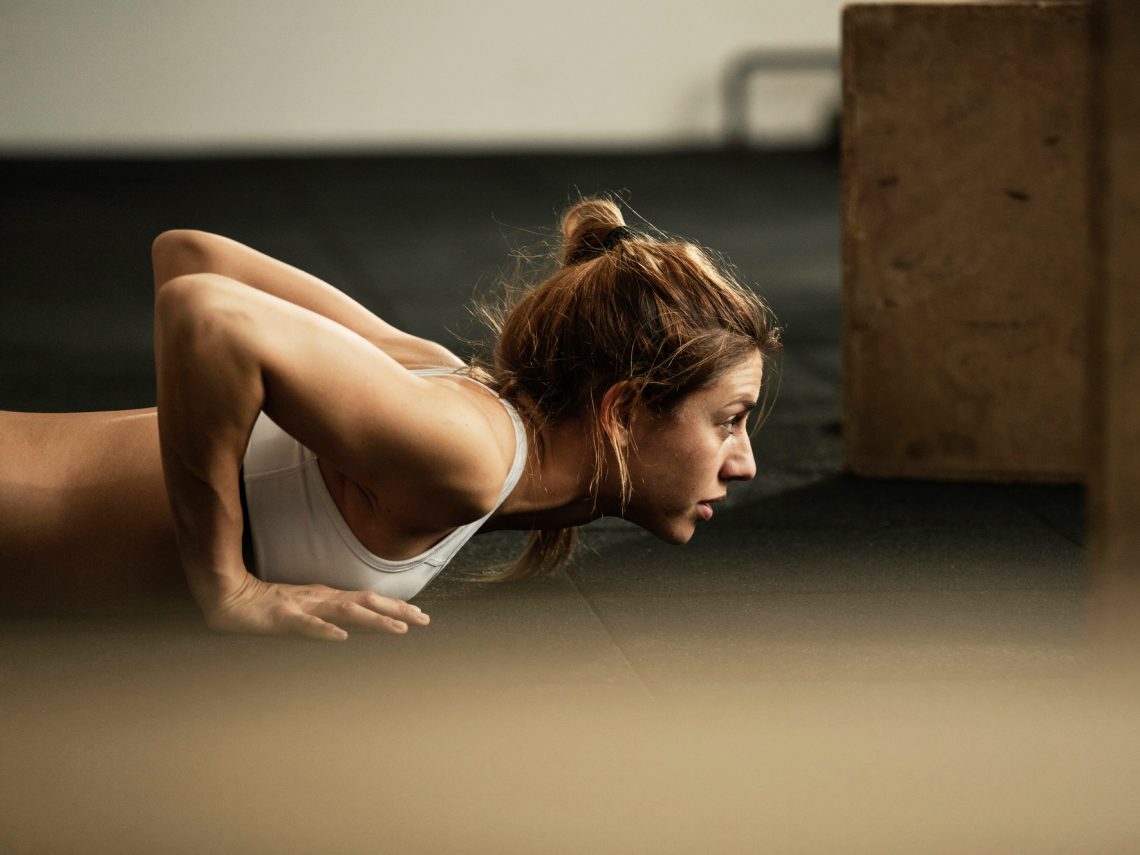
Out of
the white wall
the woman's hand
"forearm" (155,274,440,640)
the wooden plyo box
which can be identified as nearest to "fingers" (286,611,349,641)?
the woman's hand

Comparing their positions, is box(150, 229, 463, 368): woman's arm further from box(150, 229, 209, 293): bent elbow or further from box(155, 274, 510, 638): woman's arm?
box(155, 274, 510, 638): woman's arm

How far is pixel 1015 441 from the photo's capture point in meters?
2.86

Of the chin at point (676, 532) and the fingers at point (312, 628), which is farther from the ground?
the chin at point (676, 532)

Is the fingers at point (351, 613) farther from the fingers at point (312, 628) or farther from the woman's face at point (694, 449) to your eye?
the woman's face at point (694, 449)

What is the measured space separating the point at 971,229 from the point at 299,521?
1458 mm

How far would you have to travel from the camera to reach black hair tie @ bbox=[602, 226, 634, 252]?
193 centimetres

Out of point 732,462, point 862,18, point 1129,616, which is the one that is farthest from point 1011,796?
point 862,18

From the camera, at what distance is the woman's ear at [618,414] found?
1872 mm

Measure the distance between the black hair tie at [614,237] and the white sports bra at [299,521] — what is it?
0.77 ft

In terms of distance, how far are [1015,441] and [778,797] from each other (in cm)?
175

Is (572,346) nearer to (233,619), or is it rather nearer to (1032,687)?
(233,619)

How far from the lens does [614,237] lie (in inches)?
76.2

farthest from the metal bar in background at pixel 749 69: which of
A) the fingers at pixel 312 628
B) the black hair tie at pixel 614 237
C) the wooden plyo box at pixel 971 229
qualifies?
the fingers at pixel 312 628

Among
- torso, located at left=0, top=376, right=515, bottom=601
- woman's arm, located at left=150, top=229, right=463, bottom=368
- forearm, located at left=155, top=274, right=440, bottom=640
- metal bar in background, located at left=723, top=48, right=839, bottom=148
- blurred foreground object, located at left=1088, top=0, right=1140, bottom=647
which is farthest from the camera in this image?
metal bar in background, located at left=723, top=48, right=839, bottom=148
